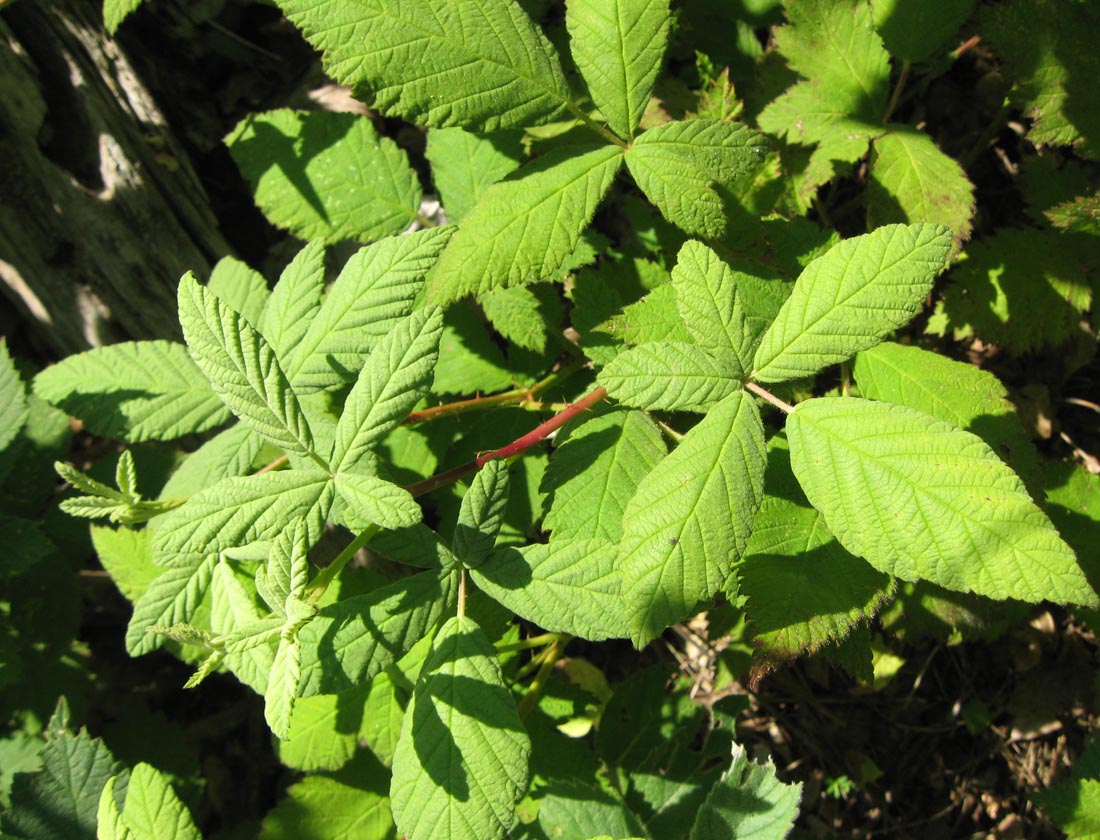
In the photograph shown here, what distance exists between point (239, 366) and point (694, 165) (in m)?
0.94

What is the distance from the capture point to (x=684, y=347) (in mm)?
1397

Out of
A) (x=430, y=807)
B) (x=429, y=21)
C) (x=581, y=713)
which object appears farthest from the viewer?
(x=581, y=713)

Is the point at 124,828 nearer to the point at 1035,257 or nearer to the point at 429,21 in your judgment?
the point at 429,21

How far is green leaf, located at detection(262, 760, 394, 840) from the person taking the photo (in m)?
2.14

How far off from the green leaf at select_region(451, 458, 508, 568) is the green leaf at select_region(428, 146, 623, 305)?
364 millimetres

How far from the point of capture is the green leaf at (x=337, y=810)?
7.03 ft

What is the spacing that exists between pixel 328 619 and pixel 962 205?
5.18 ft

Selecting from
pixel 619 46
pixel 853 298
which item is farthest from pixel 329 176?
pixel 853 298

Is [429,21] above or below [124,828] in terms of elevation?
above

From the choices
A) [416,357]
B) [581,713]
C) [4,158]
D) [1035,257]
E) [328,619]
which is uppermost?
[4,158]

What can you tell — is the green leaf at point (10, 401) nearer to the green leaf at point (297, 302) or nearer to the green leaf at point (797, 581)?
the green leaf at point (297, 302)

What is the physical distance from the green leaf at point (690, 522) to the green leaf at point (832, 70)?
1.01 m

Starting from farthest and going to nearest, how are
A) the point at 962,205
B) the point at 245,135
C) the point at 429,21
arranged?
the point at 245,135 → the point at 962,205 → the point at 429,21

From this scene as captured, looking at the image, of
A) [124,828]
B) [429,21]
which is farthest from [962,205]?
[124,828]
